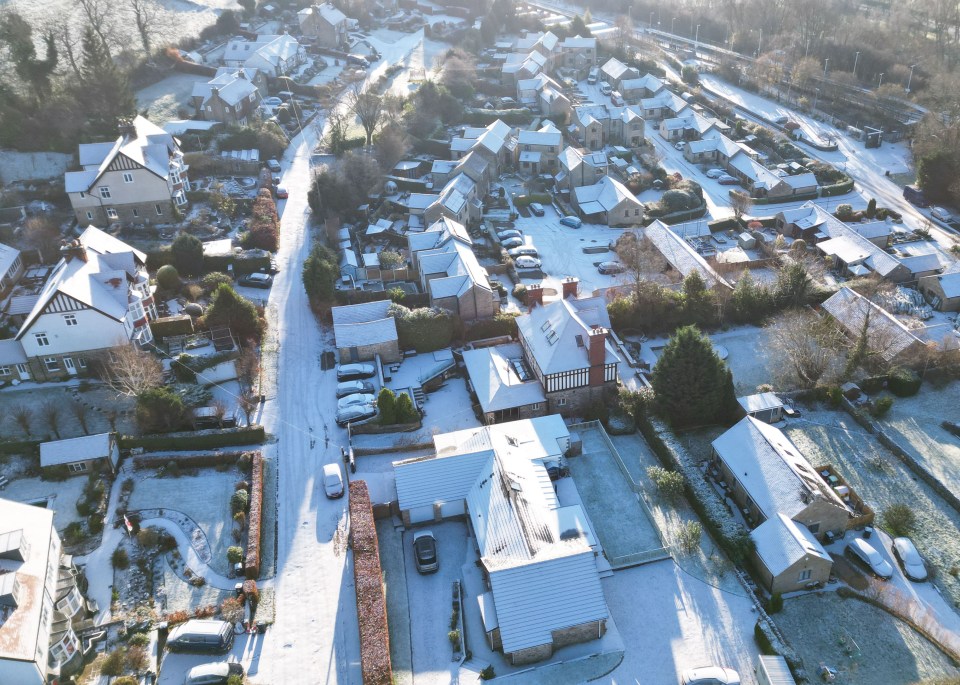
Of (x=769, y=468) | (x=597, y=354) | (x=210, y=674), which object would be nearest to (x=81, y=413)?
(x=210, y=674)

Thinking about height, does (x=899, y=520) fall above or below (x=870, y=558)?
below

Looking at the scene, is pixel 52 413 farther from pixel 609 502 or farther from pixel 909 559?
pixel 909 559

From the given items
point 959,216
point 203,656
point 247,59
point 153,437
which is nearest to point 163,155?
point 153,437

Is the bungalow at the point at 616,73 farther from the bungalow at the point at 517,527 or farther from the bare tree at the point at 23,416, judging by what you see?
the bare tree at the point at 23,416

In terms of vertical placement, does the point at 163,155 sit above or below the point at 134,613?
above

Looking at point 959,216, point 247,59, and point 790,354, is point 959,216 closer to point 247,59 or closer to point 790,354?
point 790,354
